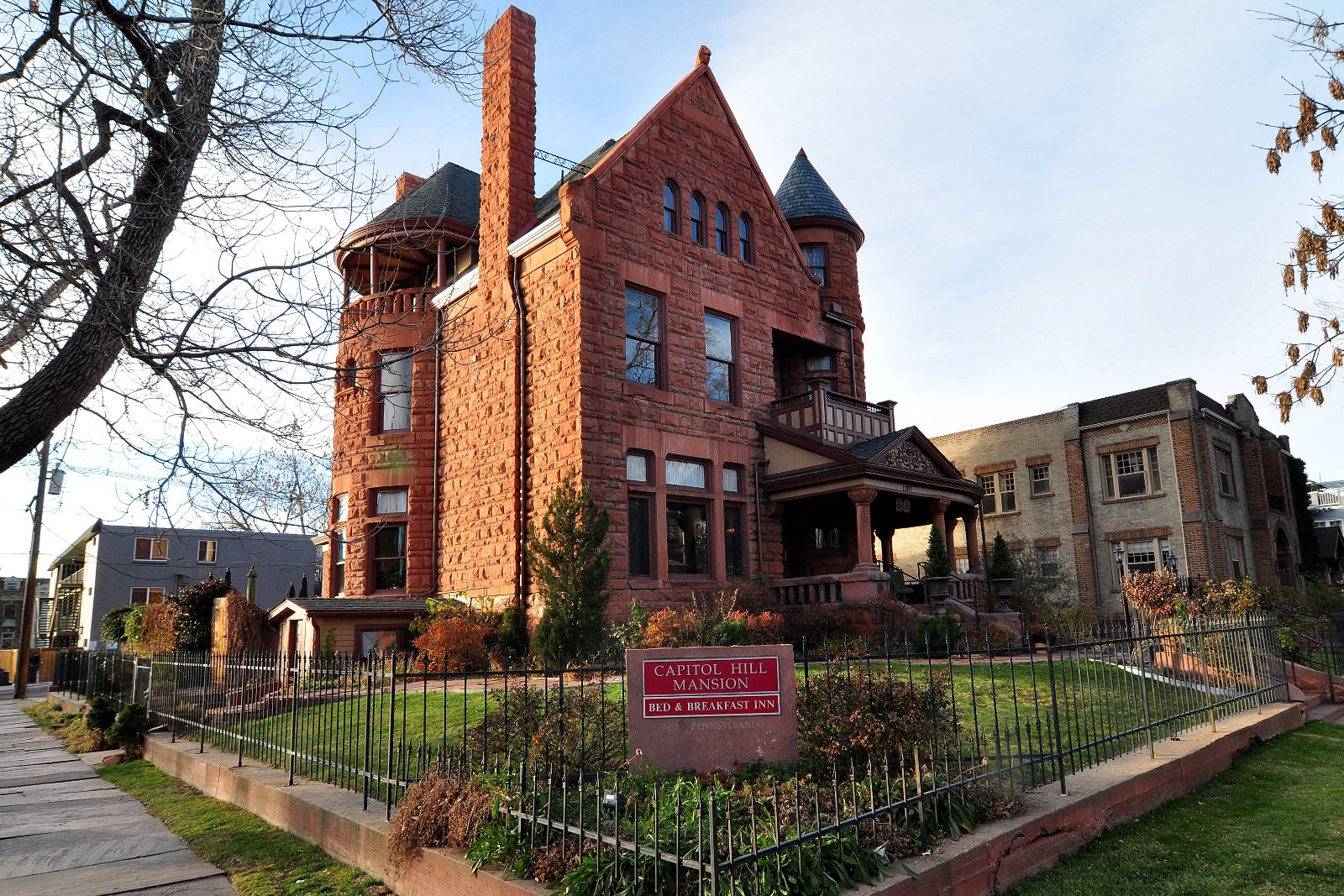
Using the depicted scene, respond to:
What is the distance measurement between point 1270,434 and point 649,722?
40.4m

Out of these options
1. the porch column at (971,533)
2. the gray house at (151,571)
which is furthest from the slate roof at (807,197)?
the gray house at (151,571)

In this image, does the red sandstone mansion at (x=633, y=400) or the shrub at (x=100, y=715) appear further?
the red sandstone mansion at (x=633, y=400)

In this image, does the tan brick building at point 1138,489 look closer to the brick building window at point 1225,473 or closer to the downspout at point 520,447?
the brick building window at point 1225,473

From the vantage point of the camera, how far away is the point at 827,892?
15.2 ft

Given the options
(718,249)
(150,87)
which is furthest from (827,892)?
(718,249)

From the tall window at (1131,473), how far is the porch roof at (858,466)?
13819 millimetres

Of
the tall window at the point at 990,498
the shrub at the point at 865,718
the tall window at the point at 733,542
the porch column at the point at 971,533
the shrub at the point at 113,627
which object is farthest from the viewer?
the tall window at the point at 990,498

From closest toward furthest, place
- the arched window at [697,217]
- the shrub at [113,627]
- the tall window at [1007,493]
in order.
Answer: the arched window at [697,217] < the shrub at [113,627] < the tall window at [1007,493]

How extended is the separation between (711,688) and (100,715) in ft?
43.2

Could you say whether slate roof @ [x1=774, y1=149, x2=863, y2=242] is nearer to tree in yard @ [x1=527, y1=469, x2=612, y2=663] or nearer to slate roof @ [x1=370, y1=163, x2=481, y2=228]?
slate roof @ [x1=370, y1=163, x2=481, y2=228]

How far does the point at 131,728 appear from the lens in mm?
13492

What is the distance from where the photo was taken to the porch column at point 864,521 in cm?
1827

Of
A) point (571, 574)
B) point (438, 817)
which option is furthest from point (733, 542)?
point (438, 817)

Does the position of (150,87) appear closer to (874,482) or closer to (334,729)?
(334,729)
